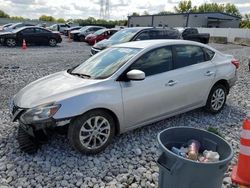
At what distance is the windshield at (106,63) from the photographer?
4441 millimetres

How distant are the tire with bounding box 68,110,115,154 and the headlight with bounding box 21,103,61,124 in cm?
29

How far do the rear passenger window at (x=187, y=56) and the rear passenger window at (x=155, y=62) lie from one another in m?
0.18

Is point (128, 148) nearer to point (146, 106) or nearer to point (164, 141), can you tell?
point (146, 106)

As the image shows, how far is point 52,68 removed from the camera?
10961 millimetres

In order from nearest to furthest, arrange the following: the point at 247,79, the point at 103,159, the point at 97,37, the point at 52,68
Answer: the point at 103,159 < the point at 247,79 < the point at 52,68 < the point at 97,37

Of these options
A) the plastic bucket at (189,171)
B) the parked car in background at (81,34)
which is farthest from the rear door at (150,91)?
the parked car in background at (81,34)

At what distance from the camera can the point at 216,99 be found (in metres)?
5.78

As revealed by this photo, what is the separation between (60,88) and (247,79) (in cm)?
745

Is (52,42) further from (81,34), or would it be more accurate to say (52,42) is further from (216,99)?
(216,99)

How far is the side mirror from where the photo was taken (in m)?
4.14

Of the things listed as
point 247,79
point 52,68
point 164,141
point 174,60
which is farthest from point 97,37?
point 164,141

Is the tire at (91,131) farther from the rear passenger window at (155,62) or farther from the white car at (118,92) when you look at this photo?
the rear passenger window at (155,62)

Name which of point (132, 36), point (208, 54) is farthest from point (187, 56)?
point (132, 36)

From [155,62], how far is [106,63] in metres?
0.79
